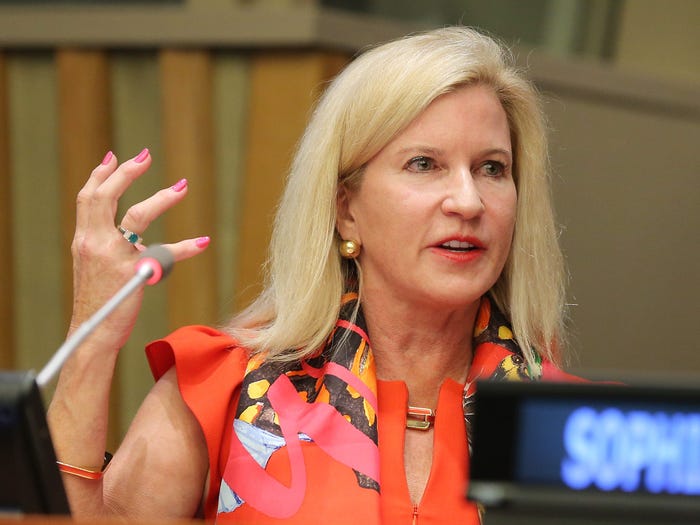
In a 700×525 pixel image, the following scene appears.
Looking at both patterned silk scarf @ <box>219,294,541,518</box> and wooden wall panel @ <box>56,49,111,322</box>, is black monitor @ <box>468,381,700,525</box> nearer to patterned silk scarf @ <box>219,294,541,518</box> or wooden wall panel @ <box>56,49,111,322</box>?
patterned silk scarf @ <box>219,294,541,518</box>

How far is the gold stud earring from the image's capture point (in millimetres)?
1980

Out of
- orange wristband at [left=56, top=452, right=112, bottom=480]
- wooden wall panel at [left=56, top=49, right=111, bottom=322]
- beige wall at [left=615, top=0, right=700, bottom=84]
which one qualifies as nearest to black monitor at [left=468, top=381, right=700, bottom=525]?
orange wristband at [left=56, top=452, right=112, bottom=480]

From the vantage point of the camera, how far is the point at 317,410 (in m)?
1.82

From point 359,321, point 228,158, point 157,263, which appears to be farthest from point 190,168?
point 157,263

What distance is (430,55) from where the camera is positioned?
191 centimetres

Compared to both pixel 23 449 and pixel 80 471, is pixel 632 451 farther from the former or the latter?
pixel 80 471

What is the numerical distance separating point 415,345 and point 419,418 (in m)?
0.14

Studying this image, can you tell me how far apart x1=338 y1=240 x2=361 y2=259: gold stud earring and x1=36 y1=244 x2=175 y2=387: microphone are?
631mm

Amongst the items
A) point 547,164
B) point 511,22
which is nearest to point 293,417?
point 547,164

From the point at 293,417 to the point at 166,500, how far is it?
0.25 meters

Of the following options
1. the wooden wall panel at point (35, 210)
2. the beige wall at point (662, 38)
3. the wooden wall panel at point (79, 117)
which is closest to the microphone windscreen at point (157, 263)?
the wooden wall panel at point (79, 117)

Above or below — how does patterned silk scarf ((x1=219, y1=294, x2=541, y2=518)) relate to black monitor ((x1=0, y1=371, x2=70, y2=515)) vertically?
below

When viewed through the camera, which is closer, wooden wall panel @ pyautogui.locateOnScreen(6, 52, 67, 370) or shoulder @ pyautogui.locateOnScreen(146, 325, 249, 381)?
shoulder @ pyautogui.locateOnScreen(146, 325, 249, 381)

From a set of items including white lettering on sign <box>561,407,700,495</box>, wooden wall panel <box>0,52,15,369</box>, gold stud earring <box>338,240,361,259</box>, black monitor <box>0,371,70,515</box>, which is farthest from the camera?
wooden wall panel <box>0,52,15,369</box>
